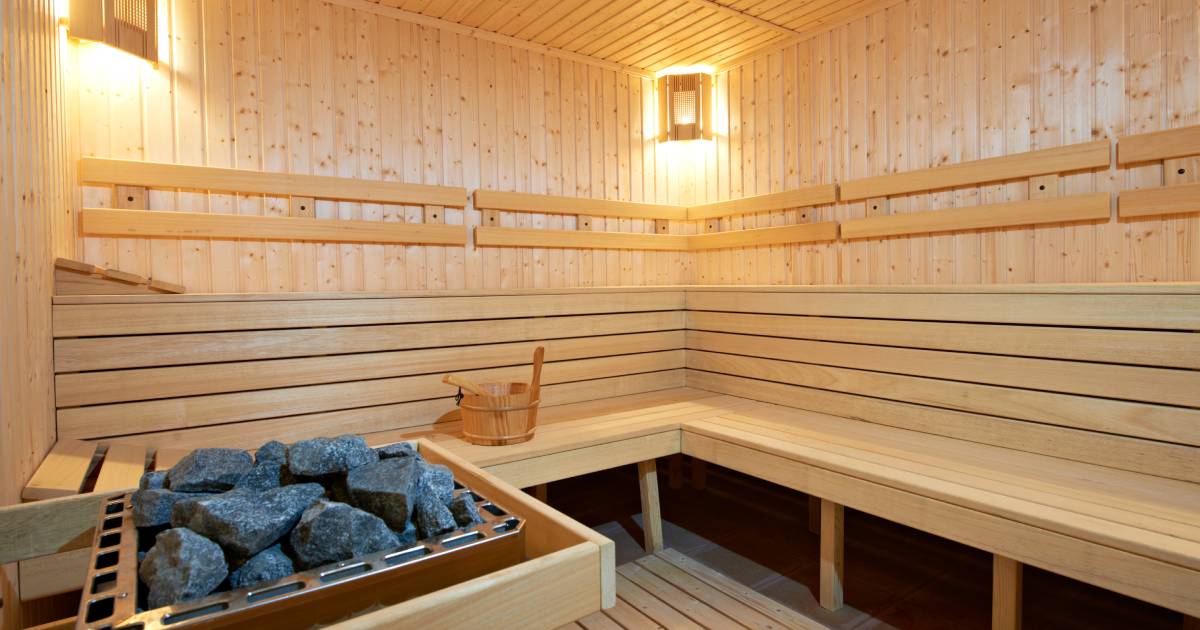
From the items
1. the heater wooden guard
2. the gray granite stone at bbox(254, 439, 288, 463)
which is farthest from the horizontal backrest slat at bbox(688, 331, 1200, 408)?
the gray granite stone at bbox(254, 439, 288, 463)

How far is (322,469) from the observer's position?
4.53 feet

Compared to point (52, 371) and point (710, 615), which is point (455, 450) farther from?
point (52, 371)

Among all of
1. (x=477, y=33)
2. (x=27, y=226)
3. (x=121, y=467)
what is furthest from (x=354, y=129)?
(x=121, y=467)

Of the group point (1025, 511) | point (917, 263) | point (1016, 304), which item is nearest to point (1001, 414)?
point (1016, 304)

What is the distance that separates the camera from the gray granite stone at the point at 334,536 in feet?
3.63


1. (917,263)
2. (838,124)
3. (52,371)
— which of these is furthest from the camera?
(838,124)

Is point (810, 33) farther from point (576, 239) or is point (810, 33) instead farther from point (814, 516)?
point (814, 516)

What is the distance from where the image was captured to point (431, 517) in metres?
1.20

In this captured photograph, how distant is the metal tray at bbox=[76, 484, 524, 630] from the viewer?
92cm

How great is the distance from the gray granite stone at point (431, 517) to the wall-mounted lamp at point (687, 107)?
12.3ft

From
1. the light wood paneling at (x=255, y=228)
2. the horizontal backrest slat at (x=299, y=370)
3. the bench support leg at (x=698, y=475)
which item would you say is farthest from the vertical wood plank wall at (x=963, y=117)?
the light wood paneling at (x=255, y=228)

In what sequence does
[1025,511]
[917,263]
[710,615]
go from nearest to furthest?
[1025,511], [710,615], [917,263]

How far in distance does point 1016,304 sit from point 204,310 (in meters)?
3.17

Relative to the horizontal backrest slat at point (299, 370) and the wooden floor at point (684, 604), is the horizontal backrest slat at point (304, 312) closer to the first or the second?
the horizontal backrest slat at point (299, 370)
